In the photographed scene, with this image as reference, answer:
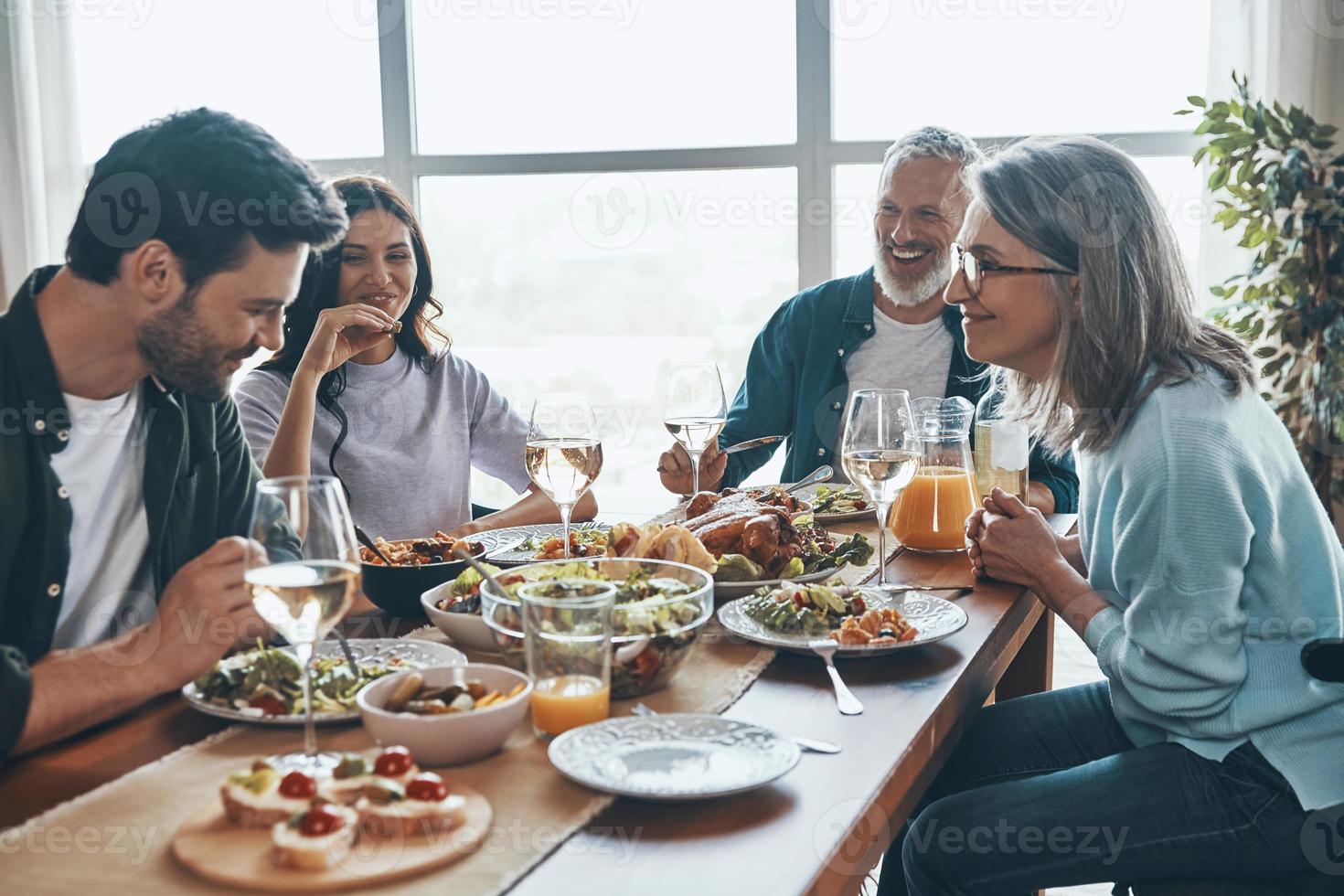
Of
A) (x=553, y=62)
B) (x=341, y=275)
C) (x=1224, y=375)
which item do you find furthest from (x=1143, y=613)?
(x=553, y=62)

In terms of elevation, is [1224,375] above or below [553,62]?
below

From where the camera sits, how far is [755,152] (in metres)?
4.20

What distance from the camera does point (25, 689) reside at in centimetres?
106

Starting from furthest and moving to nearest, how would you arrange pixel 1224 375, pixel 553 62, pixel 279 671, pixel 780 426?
pixel 553 62, pixel 780 426, pixel 1224 375, pixel 279 671

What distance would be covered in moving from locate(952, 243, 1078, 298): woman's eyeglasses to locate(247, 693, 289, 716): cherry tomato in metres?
1.08

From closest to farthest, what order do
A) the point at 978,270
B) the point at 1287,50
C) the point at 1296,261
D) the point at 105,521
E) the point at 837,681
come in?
the point at 837,681 → the point at 105,521 → the point at 978,270 → the point at 1296,261 → the point at 1287,50

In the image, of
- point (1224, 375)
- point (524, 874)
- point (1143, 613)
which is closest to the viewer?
point (524, 874)

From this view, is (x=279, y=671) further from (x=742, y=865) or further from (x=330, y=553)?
(x=742, y=865)

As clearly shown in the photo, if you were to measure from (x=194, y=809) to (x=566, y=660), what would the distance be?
31 centimetres

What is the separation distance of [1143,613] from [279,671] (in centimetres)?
93

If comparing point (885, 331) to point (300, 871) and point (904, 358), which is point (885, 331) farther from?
point (300, 871)

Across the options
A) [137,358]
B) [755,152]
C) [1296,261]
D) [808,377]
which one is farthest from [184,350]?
[755,152]

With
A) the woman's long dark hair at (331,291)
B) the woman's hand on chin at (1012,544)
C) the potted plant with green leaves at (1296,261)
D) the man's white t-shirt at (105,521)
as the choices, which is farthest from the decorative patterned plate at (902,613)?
the potted plant with green leaves at (1296,261)

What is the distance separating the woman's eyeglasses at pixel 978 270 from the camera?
1680 mm
